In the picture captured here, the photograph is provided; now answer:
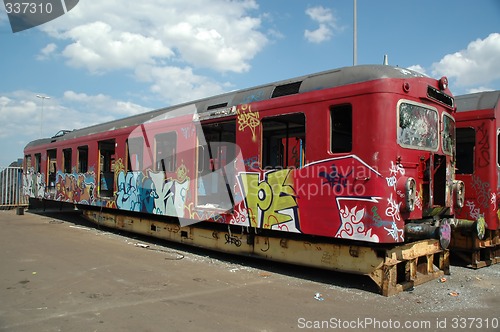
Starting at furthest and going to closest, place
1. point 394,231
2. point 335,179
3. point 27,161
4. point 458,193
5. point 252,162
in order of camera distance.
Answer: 1. point 27,161
2. point 252,162
3. point 458,193
4. point 335,179
5. point 394,231

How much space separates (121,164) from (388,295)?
7.73 metres

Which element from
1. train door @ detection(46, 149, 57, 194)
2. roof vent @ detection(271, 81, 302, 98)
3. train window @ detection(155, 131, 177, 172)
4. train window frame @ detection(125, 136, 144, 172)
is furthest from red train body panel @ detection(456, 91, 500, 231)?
train door @ detection(46, 149, 57, 194)

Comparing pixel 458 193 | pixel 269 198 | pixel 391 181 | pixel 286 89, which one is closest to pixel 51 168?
pixel 269 198

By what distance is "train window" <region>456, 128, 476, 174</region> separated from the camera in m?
8.02

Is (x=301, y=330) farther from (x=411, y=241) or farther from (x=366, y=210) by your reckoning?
(x=411, y=241)

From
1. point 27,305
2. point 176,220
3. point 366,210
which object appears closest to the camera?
point 27,305

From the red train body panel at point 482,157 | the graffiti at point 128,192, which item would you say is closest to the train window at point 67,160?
the graffiti at point 128,192

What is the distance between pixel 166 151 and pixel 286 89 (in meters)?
→ 3.76

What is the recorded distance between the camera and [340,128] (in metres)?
5.98

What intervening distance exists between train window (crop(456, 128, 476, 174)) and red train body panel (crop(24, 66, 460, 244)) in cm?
126

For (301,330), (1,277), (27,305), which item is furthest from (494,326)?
(1,277)

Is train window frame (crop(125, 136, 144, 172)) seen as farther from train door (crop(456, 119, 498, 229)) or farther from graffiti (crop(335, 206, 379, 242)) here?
train door (crop(456, 119, 498, 229))

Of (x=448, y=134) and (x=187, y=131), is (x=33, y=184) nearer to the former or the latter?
(x=187, y=131)

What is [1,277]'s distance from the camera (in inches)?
250
